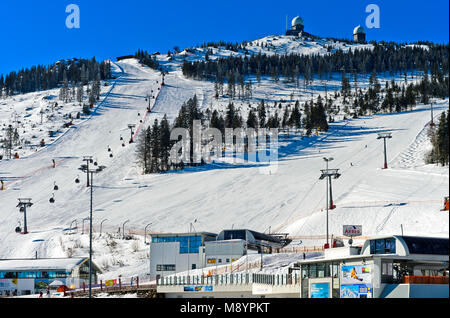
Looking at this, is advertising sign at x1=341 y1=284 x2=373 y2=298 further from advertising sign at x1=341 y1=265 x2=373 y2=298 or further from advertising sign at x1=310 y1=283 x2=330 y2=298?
advertising sign at x1=310 y1=283 x2=330 y2=298

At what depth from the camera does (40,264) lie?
50.8m

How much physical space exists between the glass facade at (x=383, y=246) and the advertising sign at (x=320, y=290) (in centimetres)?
327

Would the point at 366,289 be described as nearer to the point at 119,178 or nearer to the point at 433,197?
the point at 433,197

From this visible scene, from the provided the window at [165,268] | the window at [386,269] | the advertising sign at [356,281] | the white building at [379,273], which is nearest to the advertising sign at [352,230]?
the white building at [379,273]

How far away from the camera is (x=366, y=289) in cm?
1972

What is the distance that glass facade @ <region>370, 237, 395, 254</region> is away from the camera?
20.4 metres

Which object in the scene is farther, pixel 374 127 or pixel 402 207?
pixel 374 127

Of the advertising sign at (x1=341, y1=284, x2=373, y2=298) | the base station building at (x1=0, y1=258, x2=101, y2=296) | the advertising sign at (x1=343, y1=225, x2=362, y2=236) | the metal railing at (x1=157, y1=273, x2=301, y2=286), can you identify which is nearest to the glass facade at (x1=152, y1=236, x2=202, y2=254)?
the base station building at (x1=0, y1=258, x2=101, y2=296)

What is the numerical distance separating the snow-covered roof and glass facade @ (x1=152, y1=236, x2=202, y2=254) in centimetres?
761

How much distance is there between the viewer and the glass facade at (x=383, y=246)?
20391 mm

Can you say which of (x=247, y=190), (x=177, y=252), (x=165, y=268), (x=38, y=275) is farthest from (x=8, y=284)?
(x=247, y=190)
